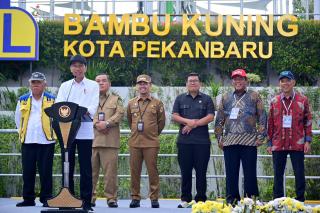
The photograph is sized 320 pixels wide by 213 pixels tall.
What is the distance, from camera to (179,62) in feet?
56.3

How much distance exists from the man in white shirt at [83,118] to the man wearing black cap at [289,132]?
2068 mm

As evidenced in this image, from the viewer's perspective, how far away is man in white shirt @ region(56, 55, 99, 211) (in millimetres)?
7949

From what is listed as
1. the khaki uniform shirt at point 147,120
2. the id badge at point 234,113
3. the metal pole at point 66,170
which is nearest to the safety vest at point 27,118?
the khaki uniform shirt at point 147,120

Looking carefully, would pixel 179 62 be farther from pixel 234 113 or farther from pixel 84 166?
pixel 84 166

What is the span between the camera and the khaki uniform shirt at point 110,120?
9.16 m

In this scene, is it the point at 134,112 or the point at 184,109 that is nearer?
the point at 184,109

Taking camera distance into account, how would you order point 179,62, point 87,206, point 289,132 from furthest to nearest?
point 179,62
point 289,132
point 87,206

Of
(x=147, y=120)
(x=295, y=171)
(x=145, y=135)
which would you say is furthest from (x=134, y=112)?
(x=295, y=171)

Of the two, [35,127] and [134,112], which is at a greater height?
[134,112]

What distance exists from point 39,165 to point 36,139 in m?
0.33

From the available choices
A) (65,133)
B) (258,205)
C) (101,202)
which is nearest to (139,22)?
(101,202)

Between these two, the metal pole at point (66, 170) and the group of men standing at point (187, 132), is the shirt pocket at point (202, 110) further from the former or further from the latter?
the metal pole at point (66, 170)

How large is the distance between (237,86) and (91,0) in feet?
31.2

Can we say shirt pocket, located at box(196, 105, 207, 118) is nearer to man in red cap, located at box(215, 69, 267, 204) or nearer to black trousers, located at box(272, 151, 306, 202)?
man in red cap, located at box(215, 69, 267, 204)
